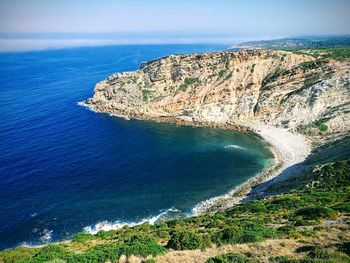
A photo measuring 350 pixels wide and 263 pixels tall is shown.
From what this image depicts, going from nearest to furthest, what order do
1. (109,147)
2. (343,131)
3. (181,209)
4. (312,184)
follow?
(312,184) < (181,209) < (343,131) < (109,147)

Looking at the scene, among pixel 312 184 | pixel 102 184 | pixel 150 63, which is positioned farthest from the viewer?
pixel 150 63

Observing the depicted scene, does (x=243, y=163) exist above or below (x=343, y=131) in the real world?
below

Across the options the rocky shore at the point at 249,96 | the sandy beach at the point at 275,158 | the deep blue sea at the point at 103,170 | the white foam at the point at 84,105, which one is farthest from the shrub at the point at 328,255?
the white foam at the point at 84,105

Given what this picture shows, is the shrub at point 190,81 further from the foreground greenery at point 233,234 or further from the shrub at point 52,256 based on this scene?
the shrub at point 52,256

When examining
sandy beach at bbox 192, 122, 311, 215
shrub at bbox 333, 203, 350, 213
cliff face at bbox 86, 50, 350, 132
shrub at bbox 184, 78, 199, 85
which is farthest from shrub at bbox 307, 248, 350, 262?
shrub at bbox 184, 78, 199, 85

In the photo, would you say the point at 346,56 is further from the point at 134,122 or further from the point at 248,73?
the point at 134,122

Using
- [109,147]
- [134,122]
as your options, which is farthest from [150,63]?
[109,147]
